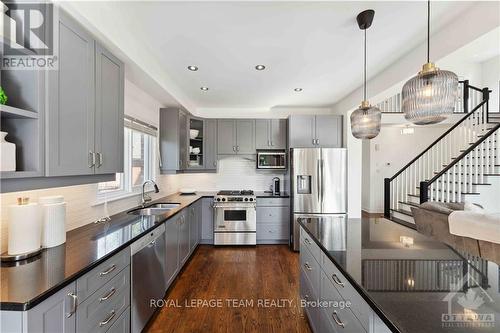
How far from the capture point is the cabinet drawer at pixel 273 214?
425 centimetres

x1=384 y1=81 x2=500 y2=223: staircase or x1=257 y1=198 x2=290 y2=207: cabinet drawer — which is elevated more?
x1=384 y1=81 x2=500 y2=223: staircase

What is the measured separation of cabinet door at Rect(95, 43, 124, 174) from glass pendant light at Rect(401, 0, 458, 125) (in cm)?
217

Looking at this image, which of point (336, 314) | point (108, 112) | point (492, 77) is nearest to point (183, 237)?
point (108, 112)

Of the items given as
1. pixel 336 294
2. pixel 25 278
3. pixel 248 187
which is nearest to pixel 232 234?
pixel 248 187

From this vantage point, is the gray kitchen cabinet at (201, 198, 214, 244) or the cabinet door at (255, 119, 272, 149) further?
the cabinet door at (255, 119, 272, 149)

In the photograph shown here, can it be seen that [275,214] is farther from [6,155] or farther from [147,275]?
[6,155]

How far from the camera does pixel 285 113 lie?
15.9 feet

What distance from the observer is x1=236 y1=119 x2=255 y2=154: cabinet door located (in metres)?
4.57

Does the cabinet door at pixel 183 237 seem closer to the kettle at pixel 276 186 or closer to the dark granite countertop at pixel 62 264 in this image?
the dark granite countertop at pixel 62 264

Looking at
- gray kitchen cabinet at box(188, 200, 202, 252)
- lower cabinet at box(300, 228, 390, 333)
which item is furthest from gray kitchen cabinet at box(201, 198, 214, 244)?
lower cabinet at box(300, 228, 390, 333)

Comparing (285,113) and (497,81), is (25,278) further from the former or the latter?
(497,81)

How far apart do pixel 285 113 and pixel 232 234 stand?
270 centimetres

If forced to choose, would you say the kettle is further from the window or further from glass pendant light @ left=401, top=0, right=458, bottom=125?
glass pendant light @ left=401, top=0, right=458, bottom=125

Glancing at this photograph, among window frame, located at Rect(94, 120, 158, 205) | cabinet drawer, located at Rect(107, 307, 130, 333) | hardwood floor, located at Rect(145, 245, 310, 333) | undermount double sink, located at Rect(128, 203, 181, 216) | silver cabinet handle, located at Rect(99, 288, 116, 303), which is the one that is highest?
window frame, located at Rect(94, 120, 158, 205)
